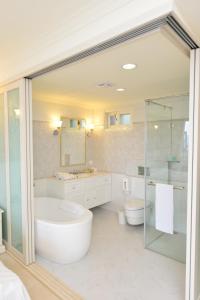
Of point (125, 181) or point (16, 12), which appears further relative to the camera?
point (125, 181)

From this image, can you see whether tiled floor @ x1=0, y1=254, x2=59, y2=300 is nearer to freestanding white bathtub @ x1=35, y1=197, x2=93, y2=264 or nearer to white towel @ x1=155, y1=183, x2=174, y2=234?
freestanding white bathtub @ x1=35, y1=197, x2=93, y2=264

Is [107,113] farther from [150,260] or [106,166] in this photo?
[150,260]

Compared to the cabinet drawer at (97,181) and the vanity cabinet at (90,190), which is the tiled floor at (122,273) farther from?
the cabinet drawer at (97,181)

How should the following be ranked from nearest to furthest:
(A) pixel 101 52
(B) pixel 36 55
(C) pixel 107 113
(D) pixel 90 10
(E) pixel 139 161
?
1. (D) pixel 90 10
2. (A) pixel 101 52
3. (B) pixel 36 55
4. (E) pixel 139 161
5. (C) pixel 107 113

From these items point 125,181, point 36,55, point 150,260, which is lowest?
point 150,260

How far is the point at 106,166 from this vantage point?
4.73m

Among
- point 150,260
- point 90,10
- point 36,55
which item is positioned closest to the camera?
point 90,10

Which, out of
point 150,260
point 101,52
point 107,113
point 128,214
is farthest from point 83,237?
point 107,113

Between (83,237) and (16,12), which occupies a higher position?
(16,12)

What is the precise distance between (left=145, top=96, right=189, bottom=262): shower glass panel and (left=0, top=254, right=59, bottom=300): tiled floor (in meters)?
1.53

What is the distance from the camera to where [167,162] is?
3316 millimetres

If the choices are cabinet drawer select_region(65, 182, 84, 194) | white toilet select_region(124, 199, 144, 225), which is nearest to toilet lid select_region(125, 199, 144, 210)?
white toilet select_region(124, 199, 144, 225)

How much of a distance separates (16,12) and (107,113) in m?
3.26

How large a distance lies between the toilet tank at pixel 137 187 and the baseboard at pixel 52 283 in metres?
2.21
